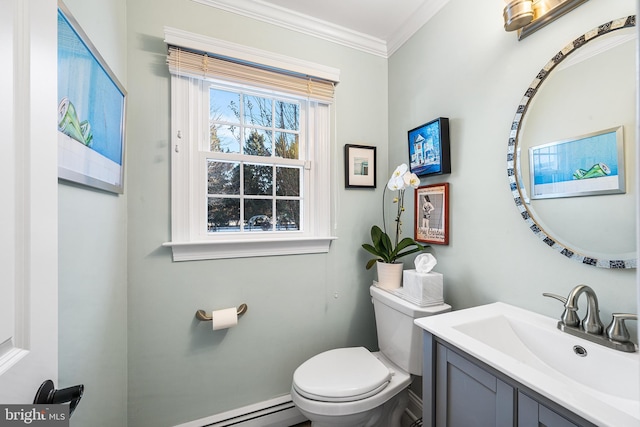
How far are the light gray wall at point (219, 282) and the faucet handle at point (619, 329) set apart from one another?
1.15m

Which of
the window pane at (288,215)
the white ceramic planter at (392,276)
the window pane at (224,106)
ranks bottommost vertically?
the white ceramic planter at (392,276)

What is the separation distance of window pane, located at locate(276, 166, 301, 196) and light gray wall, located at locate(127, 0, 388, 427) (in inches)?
10.6

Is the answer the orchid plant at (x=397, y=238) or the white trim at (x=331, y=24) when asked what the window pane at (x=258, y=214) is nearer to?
the orchid plant at (x=397, y=238)

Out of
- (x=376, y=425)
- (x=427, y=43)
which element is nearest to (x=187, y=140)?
(x=427, y=43)

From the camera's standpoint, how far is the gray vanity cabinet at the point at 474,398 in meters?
0.62

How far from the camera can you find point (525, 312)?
1.03 m

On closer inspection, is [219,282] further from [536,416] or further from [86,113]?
[536,416]

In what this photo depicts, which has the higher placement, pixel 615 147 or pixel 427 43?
pixel 427 43

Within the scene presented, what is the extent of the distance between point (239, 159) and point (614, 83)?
1.58 meters

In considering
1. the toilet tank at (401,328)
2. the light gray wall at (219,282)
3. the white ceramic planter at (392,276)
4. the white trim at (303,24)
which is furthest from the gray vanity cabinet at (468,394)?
the white trim at (303,24)

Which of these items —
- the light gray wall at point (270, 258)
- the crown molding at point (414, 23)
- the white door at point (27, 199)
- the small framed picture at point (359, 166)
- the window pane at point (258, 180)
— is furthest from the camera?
the small framed picture at point (359, 166)

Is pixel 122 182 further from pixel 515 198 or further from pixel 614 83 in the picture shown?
pixel 614 83

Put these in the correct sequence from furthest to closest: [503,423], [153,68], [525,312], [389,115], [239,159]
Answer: [389,115], [239,159], [153,68], [525,312], [503,423]

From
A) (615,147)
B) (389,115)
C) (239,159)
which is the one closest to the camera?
(615,147)
